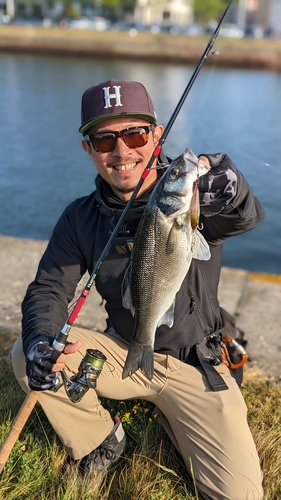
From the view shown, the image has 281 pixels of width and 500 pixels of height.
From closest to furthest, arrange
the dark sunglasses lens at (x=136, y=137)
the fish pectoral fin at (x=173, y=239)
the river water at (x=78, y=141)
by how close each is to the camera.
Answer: the fish pectoral fin at (x=173, y=239) → the dark sunglasses lens at (x=136, y=137) → the river water at (x=78, y=141)

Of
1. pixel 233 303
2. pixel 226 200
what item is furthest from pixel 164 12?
pixel 226 200

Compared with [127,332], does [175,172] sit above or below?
above

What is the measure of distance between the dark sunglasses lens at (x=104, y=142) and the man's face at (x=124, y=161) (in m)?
0.02

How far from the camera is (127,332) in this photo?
11.2 feet

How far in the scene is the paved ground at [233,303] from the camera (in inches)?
183

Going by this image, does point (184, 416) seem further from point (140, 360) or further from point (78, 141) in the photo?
point (78, 141)

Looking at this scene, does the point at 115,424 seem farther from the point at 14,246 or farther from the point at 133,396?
the point at 14,246

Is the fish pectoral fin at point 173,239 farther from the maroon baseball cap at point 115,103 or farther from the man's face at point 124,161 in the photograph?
the maroon baseball cap at point 115,103

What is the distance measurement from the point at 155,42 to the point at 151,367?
53960 mm

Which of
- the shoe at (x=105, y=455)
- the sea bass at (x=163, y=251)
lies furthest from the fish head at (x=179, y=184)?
the shoe at (x=105, y=455)

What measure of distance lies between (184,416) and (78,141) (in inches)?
586

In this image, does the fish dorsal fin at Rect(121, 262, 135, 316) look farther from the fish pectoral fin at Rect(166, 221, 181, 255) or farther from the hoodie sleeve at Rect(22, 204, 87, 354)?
the hoodie sleeve at Rect(22, 204, 87, 354)

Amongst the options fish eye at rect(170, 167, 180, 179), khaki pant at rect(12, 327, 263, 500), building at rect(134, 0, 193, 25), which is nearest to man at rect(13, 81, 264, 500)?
khaki pant at rect(12, 327, 263, 500)

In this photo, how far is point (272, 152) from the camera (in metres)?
15.9
